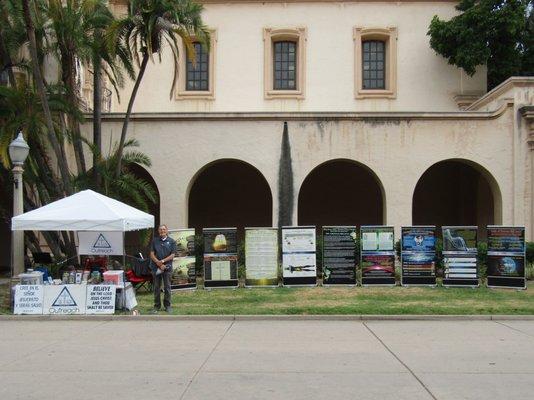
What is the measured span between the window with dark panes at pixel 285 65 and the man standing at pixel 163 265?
592 inches

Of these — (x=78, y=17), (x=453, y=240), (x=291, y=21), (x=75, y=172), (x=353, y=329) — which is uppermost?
(x=291, y=21)

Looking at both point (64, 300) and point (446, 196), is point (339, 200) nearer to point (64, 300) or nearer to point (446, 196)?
point (446, 196)

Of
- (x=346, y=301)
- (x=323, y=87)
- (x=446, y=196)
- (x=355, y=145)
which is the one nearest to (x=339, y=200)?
(x=446, y=196)

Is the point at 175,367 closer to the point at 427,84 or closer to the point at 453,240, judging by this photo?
the point at 453,240

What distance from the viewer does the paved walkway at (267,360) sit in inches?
276

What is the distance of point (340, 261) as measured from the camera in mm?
17062

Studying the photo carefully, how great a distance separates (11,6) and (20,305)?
880 cm

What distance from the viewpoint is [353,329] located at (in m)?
11.4

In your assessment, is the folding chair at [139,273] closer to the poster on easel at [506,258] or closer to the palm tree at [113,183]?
the palm tree at [113,183]

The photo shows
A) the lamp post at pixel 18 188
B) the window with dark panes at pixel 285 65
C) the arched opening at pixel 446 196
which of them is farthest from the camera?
the window with dark panes at pixel 285 65

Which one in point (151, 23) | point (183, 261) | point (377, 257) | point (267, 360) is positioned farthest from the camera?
point (377, 257)

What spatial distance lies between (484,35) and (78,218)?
18968mm

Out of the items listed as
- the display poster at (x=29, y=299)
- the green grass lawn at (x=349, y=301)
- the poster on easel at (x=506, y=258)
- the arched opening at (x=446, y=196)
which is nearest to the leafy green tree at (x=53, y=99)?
the green grass lawn at (x=349, y=301)

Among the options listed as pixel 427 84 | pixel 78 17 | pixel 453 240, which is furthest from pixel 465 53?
pixel 78 17
